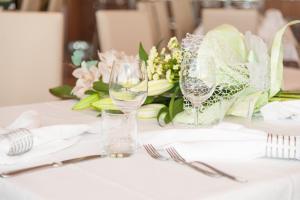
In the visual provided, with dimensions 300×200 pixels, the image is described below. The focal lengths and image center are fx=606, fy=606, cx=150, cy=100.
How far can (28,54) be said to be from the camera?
2.57 metres

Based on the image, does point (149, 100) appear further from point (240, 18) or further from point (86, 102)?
point (240, 18)

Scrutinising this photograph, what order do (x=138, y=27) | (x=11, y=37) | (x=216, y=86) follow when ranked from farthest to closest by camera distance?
(x=138, y=27)
(x=11, y=37)
(x=216, y=86)

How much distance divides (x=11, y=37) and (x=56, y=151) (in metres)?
1.31

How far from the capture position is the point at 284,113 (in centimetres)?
168

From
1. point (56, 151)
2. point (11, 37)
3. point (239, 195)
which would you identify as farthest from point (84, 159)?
point (11, 37)

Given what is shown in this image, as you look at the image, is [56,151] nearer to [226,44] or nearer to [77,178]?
[77,178]

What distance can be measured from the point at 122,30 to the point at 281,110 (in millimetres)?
1570

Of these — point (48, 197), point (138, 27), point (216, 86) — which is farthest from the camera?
point (138, 27)

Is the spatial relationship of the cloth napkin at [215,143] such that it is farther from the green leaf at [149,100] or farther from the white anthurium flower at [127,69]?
the green leaf at [149,100]

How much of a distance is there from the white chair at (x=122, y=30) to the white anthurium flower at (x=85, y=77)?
1.15m

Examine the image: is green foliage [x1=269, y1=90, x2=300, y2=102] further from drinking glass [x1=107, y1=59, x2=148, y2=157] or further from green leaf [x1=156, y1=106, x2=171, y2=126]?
drinking glass [x1=107, y1=59, x2=148, y2=157]

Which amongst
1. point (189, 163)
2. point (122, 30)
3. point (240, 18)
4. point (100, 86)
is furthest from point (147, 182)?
point (240, 18)

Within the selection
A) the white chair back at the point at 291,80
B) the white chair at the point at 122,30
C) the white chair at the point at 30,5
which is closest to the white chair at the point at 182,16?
the white chair at the point at 30,5

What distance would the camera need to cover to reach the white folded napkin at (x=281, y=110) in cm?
167
